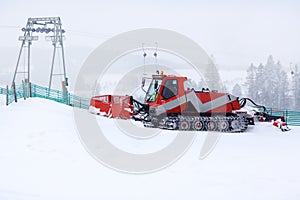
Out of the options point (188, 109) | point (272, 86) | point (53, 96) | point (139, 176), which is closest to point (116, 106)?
point (188, 109)

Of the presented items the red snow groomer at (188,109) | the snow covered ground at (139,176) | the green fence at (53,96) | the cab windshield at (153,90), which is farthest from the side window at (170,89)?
the green fence at (53,96)

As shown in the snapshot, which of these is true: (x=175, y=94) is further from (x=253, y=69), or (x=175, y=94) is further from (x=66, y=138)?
(x=253, y=69)

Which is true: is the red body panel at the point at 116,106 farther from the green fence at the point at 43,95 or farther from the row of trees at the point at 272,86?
the row of trees at the point at 272,86

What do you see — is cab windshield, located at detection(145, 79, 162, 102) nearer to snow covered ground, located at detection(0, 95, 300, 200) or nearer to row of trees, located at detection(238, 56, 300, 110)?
snow covered ground, located at detection(0, 95, 300, 200)

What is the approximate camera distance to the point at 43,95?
21.4 meters

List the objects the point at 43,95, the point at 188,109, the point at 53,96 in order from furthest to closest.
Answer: the point at 53,96 → the point at 43,95 → the point at 188,109

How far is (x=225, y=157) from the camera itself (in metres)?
10.0

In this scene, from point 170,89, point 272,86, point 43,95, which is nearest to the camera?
point 170,89

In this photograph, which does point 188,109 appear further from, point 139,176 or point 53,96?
point 53,96

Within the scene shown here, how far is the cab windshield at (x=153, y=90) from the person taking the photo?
15.0m

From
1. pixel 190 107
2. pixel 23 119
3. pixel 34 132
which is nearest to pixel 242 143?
pixel 190 107

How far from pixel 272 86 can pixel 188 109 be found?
33.7 meters

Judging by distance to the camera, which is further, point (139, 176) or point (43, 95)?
point (43, 95)

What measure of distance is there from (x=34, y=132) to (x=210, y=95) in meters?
7.81
